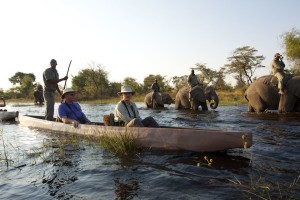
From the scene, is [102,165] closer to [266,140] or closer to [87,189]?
[87,189]

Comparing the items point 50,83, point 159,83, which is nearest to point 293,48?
point 159,83

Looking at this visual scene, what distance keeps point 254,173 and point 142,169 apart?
6.34 feet

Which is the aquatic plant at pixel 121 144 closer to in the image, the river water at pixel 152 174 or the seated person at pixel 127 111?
the river water at pixel 152 174

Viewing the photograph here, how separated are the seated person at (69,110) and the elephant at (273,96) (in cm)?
904

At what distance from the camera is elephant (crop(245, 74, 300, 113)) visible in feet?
48.9

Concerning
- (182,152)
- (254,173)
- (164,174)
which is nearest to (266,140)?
(182,152)

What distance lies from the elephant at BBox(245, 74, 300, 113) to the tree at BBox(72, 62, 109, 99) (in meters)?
38.6

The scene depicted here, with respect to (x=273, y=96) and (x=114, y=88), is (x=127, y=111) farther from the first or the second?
(x=114, y=88)

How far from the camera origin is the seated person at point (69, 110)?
396 inches

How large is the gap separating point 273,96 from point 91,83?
46.1 meters

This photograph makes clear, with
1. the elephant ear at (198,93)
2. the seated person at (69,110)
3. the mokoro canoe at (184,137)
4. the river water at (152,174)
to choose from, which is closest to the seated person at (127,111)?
the mokoro canoe at (184,137)

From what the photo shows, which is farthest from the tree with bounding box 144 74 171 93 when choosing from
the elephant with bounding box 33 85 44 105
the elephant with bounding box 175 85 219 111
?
the elephant with bounding box 175 85 219 111

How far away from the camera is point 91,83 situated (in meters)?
59.2

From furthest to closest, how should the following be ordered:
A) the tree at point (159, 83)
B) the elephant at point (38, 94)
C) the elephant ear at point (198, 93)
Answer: the tree at point (159, 83) → the elephant at point (38, 94) → the elephant ear at point (198, 93)
